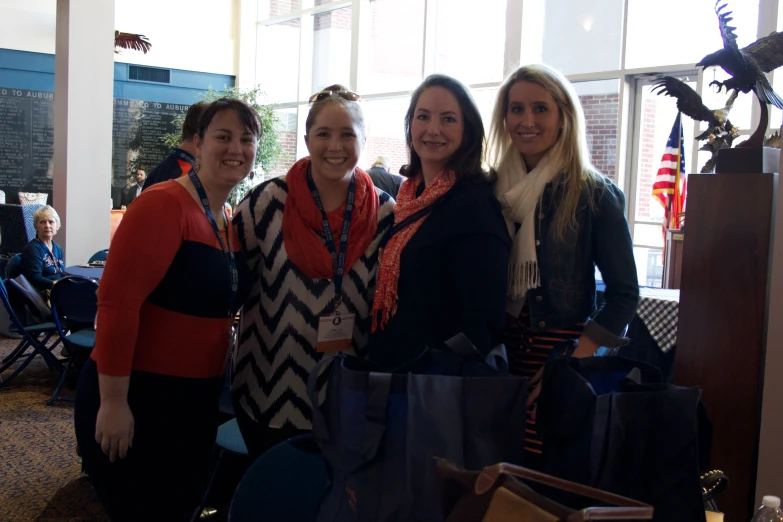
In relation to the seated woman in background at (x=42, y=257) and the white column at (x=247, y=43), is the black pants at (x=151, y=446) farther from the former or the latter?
the white column at (x=247, y=43)

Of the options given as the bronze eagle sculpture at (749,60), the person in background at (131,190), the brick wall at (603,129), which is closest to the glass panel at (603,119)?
the brick wall at (603,129)

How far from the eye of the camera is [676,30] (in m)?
7.26

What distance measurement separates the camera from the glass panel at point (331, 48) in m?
11.7

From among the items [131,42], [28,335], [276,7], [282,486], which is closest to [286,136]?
[276,7]

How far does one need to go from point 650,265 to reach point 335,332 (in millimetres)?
6769

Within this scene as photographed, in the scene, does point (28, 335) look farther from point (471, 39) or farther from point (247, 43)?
point (247, 43)

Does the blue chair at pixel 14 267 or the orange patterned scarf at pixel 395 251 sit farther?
the blue chair at pixel 14 267

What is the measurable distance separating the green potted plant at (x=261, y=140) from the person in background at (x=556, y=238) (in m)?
9.36

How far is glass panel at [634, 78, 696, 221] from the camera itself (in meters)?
7.61

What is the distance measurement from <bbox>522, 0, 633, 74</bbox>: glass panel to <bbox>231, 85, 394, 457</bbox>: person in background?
20.8ft

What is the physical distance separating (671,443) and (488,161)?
1.02 m

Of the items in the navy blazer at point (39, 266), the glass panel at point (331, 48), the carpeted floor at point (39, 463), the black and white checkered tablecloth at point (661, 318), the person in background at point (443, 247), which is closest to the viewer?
the person in background at point (443, 247)

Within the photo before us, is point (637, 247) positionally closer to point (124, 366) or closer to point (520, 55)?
point (520, 55)

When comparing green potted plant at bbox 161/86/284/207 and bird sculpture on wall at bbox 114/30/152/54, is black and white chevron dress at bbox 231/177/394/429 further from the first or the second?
bird sculpture on wall at bbox 114/30/152/54
